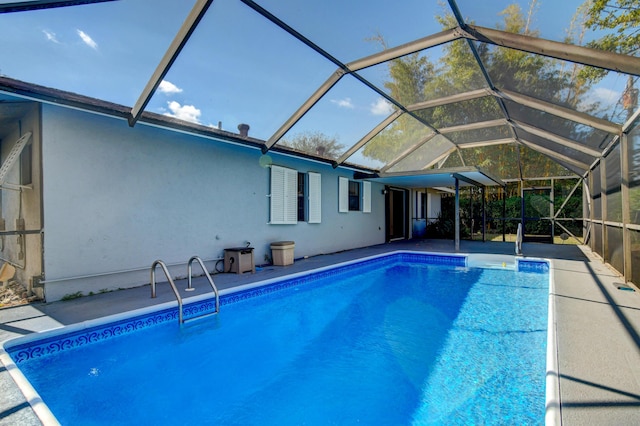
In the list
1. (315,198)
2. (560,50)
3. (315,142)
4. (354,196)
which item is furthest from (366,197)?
(560,50)

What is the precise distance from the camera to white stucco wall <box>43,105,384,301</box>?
551 centimetres

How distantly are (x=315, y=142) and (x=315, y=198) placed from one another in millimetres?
2519

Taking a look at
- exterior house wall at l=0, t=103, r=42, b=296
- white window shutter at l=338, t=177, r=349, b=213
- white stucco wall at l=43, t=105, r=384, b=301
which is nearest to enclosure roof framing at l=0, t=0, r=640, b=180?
white stucco wall at l=43, t=105, r=384, b=301

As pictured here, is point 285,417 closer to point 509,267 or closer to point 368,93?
point 368,93

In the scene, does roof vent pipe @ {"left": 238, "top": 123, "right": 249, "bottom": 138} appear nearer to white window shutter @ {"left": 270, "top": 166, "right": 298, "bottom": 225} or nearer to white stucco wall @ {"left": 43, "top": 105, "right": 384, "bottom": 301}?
white stucco wall @ {"left": 43, "top": 105, "right": 384, "bottom": 301}

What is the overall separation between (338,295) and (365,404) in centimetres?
403

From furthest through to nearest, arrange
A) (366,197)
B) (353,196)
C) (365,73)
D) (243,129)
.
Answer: (366,197) < (353,196) < (243,129) < (365,73)

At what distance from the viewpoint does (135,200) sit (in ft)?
21.2

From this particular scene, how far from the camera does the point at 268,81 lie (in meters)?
6.97

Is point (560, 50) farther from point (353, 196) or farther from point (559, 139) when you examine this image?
point (353, 196)

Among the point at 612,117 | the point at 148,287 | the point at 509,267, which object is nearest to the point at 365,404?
the point at 148,287

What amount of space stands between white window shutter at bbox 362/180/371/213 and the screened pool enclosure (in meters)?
3.91

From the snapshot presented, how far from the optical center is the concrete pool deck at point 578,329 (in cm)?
253

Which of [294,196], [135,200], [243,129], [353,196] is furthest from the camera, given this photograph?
[353,196]
